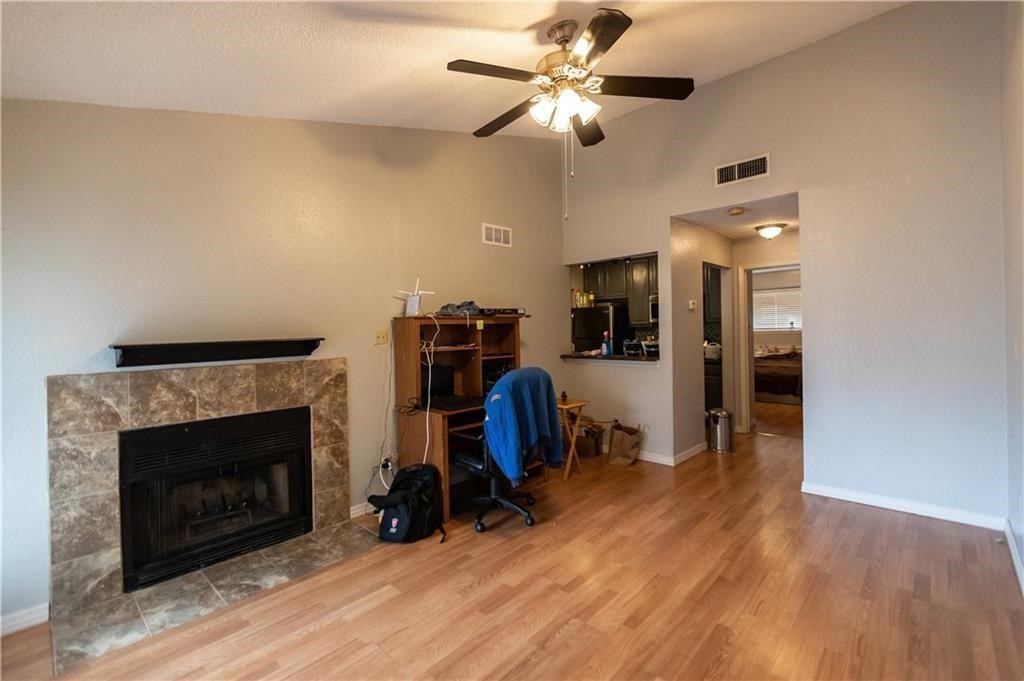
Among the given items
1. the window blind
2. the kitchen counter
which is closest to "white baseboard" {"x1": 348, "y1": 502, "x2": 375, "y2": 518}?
the kitchen counter

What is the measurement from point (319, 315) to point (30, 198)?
146 centimetres

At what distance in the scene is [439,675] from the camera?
1.73 m

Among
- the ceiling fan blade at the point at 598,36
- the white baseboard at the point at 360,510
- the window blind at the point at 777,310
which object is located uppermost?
the ceiling fan blade at the point at 598,36

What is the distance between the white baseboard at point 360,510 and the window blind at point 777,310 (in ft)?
27.4

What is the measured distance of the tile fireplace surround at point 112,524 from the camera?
7.04 feet

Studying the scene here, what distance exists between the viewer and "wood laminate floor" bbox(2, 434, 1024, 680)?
177cm

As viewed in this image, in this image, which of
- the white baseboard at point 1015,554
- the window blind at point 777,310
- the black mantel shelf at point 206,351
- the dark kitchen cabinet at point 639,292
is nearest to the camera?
the white baseboard at point 1015,554

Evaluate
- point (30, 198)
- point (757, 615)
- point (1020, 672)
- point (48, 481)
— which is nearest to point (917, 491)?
point (1020, 672)

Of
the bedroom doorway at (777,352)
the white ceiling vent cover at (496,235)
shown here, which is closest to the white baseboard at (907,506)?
the bedroom doorway at (777,352)

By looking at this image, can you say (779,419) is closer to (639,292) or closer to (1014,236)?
(639,292)

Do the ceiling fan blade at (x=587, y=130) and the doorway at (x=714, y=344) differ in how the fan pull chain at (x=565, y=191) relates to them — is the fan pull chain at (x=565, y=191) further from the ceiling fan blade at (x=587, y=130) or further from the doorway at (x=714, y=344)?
the ceiling fan blade at (x=587, y=130)

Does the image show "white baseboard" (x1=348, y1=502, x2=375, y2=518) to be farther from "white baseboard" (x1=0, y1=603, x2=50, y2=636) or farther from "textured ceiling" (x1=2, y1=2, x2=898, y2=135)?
"textured ceiling" (x1=2, y1=2, x2=898, y2=135)

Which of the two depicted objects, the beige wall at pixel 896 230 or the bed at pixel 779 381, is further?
the bed at pixel 779 381

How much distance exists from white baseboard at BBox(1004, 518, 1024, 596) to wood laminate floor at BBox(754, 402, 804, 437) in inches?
83.9
